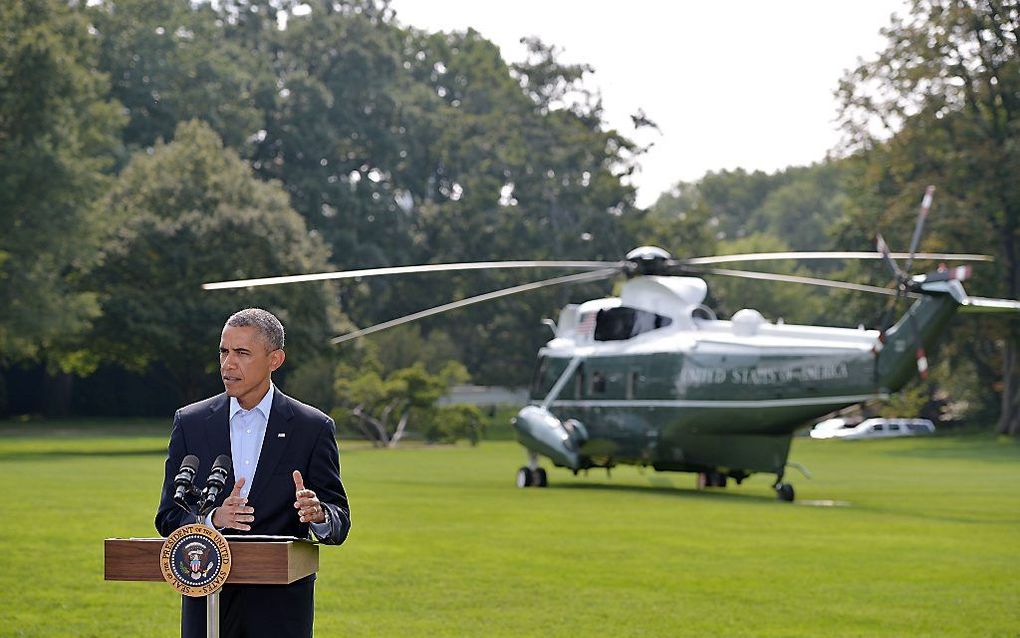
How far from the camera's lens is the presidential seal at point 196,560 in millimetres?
5211

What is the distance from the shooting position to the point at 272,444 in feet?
19.4

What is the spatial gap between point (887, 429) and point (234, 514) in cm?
7041

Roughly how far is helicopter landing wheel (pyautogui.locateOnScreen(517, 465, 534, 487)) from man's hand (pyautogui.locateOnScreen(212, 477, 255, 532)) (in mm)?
24342

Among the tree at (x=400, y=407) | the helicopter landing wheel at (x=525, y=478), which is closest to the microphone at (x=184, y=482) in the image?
the helicopter landing wheel at (x=525, y=478)

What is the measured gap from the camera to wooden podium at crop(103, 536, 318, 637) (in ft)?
17.3

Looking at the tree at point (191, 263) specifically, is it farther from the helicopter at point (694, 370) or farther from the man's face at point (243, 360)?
the man's face at point (243, 360)

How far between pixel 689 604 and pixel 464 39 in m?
87.3

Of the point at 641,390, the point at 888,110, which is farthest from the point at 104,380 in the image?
the point at 641,390

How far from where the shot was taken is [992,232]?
196 ft

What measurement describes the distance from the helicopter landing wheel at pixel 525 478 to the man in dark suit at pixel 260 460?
23.9 metres

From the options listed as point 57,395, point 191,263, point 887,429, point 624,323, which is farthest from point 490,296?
point 887,429

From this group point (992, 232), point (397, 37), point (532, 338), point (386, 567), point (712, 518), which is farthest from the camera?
point (397, 37)

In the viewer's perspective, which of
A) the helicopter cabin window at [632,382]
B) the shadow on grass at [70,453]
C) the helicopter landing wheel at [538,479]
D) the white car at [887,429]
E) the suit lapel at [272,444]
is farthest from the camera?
the white car at [887,429]

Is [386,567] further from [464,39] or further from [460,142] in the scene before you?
[464,39]
